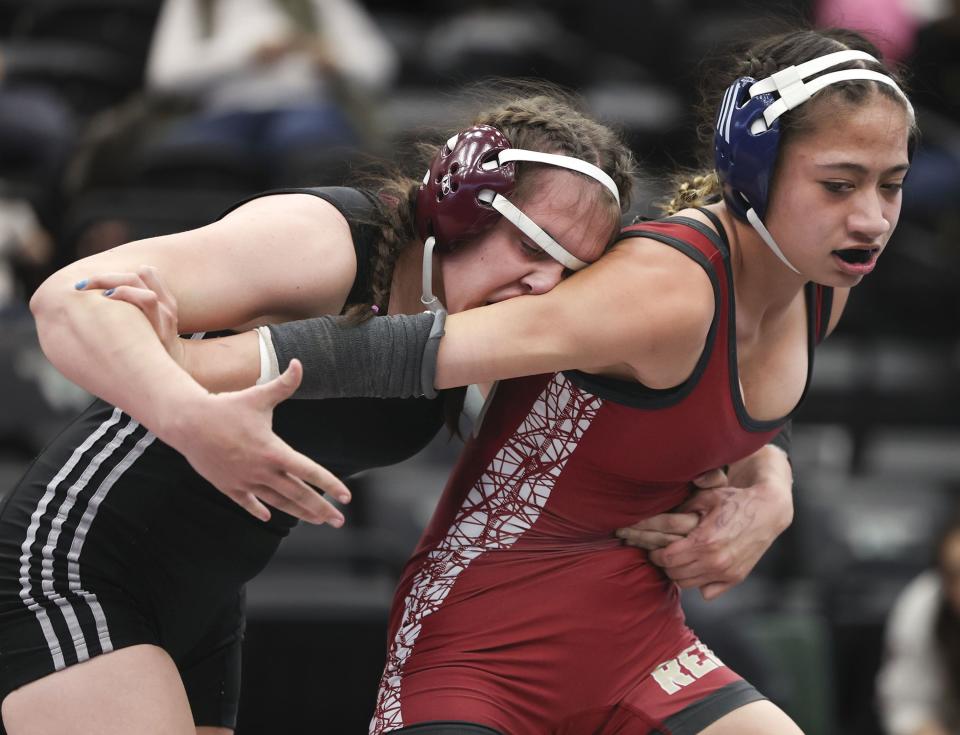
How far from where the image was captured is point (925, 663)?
15.4 feet

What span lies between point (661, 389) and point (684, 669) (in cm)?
56

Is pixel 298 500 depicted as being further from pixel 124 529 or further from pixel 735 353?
pixel 735 353

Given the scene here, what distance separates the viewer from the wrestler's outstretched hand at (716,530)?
2.62m

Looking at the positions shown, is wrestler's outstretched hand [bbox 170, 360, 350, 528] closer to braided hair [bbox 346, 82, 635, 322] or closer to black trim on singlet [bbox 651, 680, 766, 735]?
braided hair [bbox 346, 82, 635, 322]

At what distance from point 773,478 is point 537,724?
0.68 meters

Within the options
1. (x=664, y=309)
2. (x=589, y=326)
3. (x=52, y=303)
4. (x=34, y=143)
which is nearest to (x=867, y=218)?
(x=664, y=309)

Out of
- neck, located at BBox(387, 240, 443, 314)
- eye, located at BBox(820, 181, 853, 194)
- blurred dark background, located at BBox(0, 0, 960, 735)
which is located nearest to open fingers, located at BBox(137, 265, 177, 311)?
neck, located at BBox(387, 240, 443, 314)

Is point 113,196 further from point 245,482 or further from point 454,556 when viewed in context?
point 245,482

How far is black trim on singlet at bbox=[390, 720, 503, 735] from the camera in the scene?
2.38 meters

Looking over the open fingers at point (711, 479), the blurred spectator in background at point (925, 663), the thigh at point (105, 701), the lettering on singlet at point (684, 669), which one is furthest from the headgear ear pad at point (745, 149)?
the blurred spectator in background at point (925, 663)

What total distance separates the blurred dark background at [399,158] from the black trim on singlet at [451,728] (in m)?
1.17

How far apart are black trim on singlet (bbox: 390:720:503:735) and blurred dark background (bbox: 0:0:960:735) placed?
1.17m

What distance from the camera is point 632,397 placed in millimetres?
2412

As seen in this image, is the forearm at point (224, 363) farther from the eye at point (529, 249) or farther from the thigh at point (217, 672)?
the thigh at point (217, 672)
